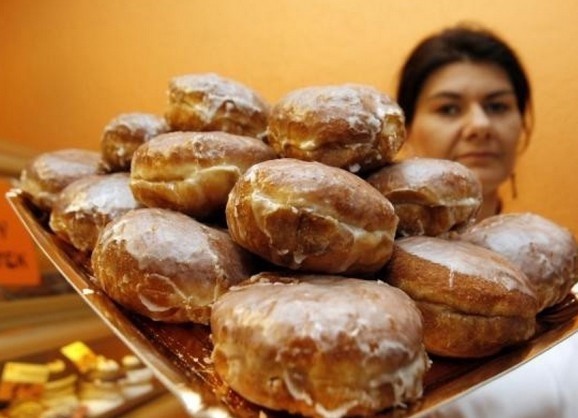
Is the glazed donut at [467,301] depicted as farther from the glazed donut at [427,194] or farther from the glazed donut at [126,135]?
the glazed donut at [126,135]

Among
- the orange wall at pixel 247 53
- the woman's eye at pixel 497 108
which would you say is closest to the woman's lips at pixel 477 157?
the woman's eye at pixel 497 108

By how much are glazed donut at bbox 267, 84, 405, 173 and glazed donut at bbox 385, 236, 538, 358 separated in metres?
0.20

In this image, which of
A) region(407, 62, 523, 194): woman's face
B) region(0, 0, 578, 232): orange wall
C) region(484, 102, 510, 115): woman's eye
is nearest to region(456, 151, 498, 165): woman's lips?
region(407, 62, 523, 194): woman's face

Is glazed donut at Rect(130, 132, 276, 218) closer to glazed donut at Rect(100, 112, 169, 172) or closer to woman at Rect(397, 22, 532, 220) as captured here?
glazed donut at Rect(100, 112, 169, 172)

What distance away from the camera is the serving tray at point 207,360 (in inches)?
23.7

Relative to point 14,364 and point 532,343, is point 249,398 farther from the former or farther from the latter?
point 14,364

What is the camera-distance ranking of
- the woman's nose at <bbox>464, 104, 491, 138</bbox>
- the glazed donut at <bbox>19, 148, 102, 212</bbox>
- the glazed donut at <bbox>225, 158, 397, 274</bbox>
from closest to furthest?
the glazed donut at <bbox>225, 158, 397, 274</bbox>
the glazed donut at <bbox>19, 148, 102, 212</bbox>
the woman's nose at <bbox>464, 104, 491, 138</bbox>

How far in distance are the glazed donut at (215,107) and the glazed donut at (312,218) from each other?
31cm

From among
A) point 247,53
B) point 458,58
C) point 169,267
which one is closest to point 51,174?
point 169,267

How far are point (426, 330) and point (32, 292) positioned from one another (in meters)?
0.94

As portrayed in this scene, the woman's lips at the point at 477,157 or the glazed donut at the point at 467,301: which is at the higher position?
the glazed donut at the point at 467,301

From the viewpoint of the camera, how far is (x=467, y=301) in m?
0.74

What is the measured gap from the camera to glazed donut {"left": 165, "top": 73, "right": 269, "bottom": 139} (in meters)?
1.06

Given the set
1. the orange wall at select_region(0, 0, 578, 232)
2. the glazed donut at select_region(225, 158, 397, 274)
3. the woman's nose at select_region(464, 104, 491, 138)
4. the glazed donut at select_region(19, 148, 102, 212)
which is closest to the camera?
the glazed donut at select_region(225, 158, 397, 274)
